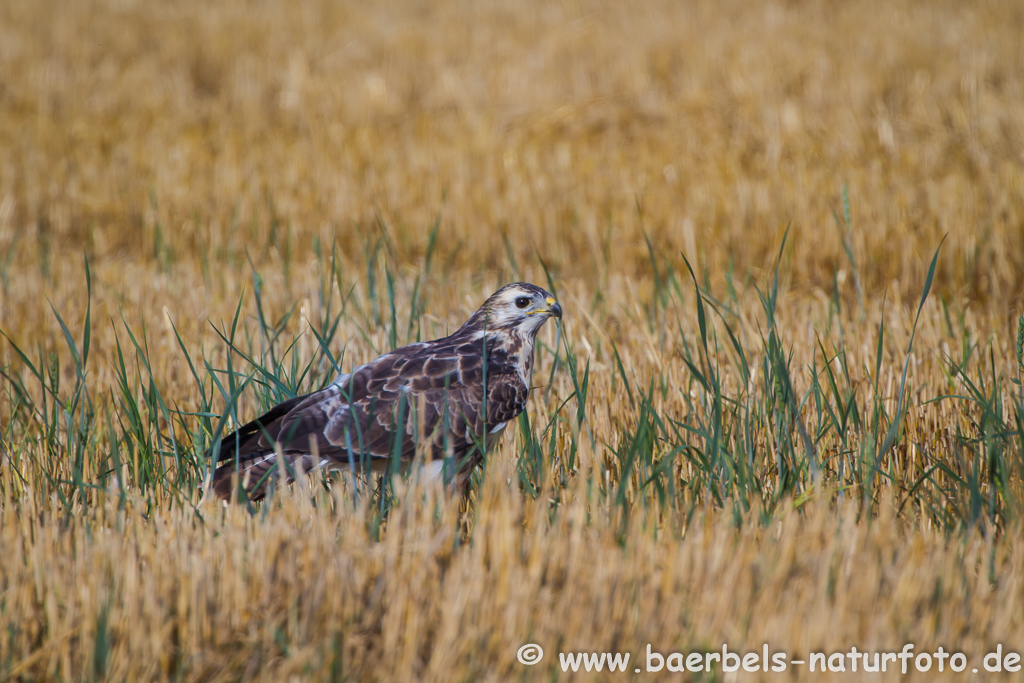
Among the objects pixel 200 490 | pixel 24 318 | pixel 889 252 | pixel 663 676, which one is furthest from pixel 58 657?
pixel 889 252

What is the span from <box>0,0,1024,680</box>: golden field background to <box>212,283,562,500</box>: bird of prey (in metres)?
→ 0.26

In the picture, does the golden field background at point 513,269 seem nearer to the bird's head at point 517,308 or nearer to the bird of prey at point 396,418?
the bird of prey at point 396,418

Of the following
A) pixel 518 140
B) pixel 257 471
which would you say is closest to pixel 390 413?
pixel 257 471

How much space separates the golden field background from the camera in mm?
2268

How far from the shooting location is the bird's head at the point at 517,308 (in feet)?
12.1

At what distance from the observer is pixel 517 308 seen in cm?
370

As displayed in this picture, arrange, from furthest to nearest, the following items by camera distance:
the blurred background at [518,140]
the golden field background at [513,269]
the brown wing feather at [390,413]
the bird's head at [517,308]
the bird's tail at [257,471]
A: the blurred background at [518,140] → the bird's head at [517,308] → the brown wing feather at [390,413] → the bird's tail at [257,471] → the golden field background at [513,269]

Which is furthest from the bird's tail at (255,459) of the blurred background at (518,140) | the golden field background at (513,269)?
the blurred background at (518,140)

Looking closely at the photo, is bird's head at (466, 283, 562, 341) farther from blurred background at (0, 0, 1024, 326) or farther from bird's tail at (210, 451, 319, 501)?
blurred background at (0, 0, 1024, 326)

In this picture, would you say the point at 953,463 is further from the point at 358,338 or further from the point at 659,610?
the point at 358,338

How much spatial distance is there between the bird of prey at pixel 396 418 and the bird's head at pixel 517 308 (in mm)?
81

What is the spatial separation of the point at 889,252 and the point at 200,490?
18.0ft

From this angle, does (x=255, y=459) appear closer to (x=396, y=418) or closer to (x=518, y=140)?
(x=396, y=418)

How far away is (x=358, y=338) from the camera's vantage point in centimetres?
512
